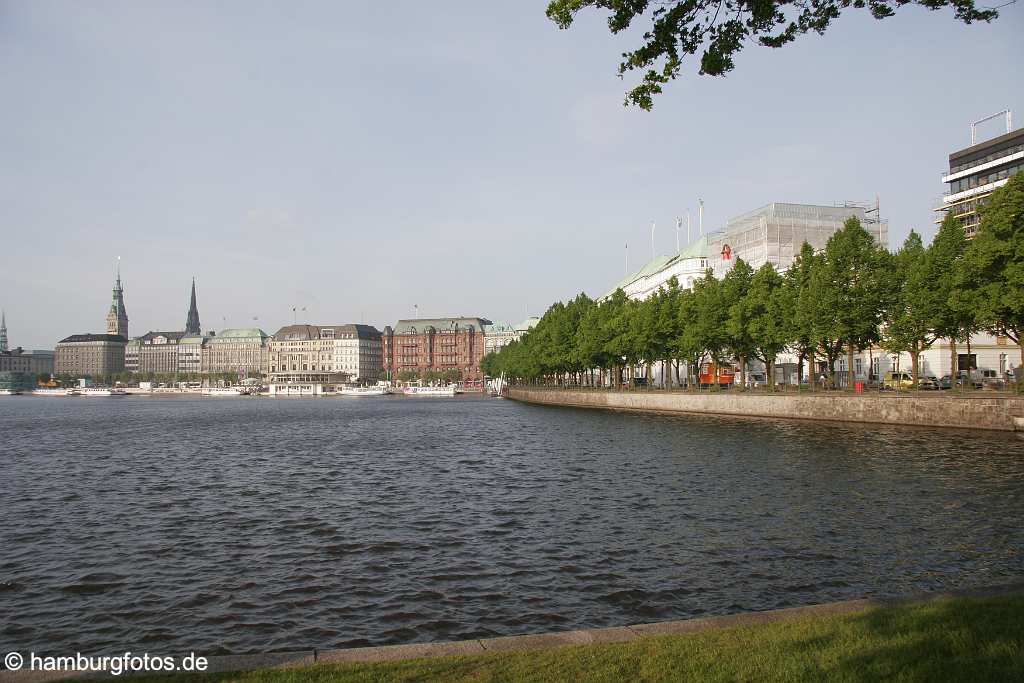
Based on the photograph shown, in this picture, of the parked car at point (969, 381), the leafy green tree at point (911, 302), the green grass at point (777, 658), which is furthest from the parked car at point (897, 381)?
the green grass at point (777, 658)

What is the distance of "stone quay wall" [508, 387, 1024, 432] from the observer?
48406mm

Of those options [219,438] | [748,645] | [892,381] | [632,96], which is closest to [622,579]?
[748,645]

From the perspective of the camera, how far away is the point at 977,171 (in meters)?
120

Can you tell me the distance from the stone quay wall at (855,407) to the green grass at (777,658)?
145 feet

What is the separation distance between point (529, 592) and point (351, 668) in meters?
6.96

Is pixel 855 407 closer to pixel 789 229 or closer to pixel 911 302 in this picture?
pixel 911 302

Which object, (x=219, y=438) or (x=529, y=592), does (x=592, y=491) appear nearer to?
(x=529, y=592)

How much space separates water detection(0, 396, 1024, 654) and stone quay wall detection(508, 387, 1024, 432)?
19.3ft

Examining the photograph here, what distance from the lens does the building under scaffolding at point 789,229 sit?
12475 cm

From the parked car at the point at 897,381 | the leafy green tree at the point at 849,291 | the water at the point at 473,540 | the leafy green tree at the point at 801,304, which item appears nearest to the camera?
the water at the point at 473,540

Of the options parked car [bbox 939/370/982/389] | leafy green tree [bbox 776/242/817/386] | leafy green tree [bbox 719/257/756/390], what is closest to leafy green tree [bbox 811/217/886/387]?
leafy green tree [bbox 776/242/817/386]

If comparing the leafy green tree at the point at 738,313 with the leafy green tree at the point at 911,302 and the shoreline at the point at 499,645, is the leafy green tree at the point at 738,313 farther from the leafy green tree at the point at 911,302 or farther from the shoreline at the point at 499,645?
the shoreline at the point at 499,645

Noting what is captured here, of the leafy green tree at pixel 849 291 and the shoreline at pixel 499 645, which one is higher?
the leafy green tree at pixel 849 291

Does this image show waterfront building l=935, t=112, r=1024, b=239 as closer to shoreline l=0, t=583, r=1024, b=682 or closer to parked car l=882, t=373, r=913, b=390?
parked car l=882, t=373, r=913, b=390
